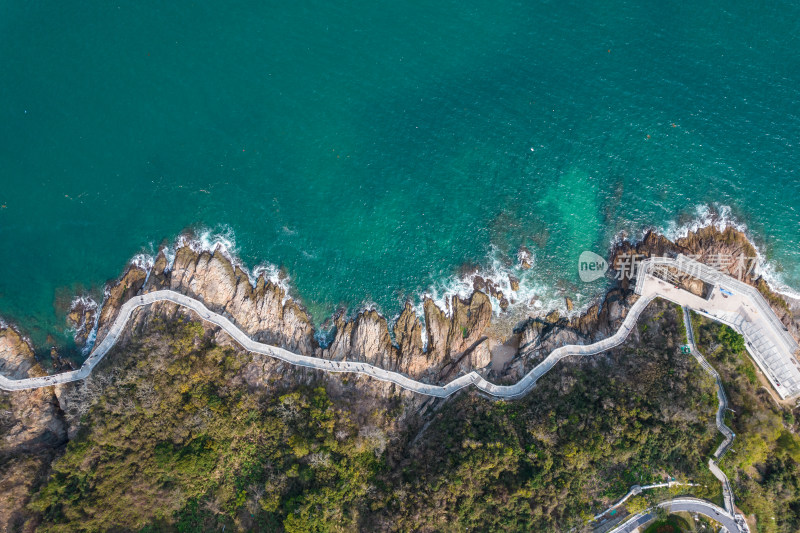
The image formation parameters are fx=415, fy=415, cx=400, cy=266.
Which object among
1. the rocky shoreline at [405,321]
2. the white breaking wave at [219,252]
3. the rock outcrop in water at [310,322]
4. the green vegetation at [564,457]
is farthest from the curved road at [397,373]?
the white breaking wave at [219,252]

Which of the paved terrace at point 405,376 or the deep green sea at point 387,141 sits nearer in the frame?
the paved terrace at point 405,376

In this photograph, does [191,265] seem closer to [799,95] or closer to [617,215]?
[617,215]

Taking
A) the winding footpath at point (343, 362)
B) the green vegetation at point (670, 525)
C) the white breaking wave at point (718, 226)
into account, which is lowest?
the green vegetation at point (670, 525)

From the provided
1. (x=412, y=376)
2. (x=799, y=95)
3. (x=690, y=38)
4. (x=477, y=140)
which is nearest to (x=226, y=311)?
(x=412, y=376)

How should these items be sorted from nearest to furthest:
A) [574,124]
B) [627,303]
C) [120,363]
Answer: [120,363] → [627,303] → [574,124]

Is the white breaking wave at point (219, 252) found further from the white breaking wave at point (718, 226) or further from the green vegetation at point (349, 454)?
the white breaking wave at point (718, 226)

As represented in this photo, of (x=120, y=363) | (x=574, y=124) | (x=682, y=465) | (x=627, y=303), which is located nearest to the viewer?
(x=682, y=465)
